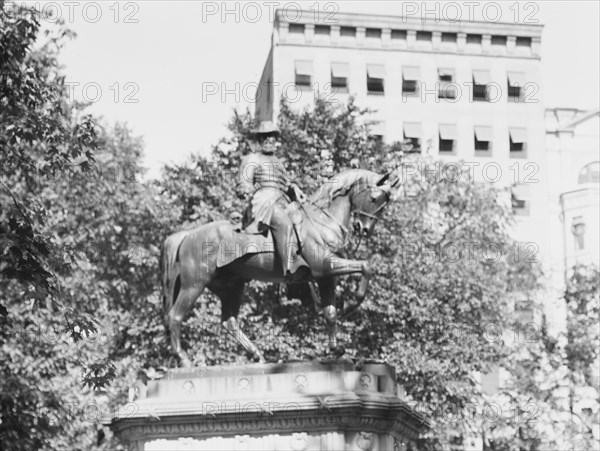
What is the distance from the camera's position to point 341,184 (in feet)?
68.8

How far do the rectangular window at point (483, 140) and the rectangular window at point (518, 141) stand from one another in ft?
4.02

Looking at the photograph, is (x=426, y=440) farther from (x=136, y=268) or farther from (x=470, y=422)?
(x=136, y=268)

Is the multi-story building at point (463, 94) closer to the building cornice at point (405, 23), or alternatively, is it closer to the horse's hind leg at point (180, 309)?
the building cornice at point (405, 23)

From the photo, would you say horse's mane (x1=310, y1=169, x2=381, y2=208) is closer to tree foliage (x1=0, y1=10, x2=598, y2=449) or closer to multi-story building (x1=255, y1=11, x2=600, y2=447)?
tree foliage (x1=0, y1=10, x2=598, y2=449)

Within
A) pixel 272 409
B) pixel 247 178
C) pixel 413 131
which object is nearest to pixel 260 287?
pixel 247 178

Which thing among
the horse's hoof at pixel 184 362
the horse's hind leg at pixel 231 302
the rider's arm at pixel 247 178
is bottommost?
the horse's hoof at pixel 184 362

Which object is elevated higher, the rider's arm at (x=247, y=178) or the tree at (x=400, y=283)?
the tree at (x=400, y=283)

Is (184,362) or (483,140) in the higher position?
(483,140)

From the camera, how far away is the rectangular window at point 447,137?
244 ft

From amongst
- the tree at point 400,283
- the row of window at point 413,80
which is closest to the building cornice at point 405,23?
the row of window at point 413,80

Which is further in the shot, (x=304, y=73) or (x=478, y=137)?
(x=478, y=137)

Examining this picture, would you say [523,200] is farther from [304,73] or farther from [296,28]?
[296,28]

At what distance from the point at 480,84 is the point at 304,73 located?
1043cm

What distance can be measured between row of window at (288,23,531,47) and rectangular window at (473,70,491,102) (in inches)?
84.0
